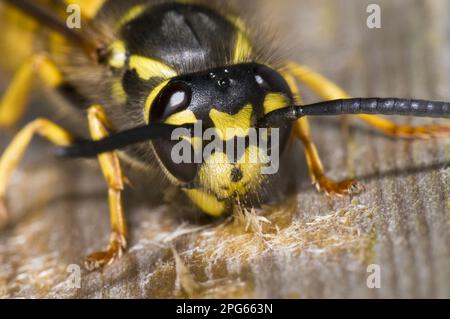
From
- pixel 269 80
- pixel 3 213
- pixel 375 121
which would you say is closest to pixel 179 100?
pixel 269 80

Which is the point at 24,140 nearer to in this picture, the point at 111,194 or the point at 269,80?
the point at 111,194

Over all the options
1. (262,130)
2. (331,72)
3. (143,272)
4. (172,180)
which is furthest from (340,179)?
(331,72)

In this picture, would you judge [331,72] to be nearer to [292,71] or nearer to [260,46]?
[292,71]

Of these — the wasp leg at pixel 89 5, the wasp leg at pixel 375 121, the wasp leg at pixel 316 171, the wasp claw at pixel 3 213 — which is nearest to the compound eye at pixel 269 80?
the wasp leg at pixel 316 171

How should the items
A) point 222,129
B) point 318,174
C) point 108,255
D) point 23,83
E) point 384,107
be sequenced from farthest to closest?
point 23,83 < point 318,174 < point 108,255 < point 222,129 < point 384,107

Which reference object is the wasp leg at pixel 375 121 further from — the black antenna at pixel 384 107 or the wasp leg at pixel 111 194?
the wasp leg at pixel 111 194

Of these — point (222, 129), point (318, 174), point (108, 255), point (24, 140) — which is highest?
point (24, 140)

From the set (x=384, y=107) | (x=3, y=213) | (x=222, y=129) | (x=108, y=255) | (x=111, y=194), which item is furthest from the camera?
(x=3, y=213)
